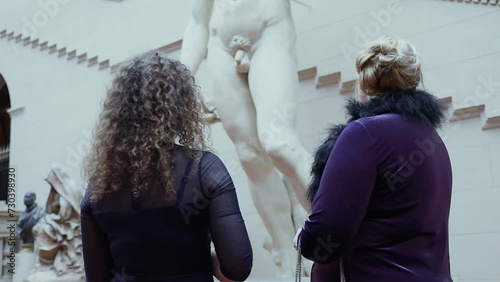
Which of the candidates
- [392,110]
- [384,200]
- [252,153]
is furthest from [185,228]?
[252,153]

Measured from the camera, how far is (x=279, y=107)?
396 centimetres

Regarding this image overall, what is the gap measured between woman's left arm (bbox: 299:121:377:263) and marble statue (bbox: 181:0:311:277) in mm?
2110

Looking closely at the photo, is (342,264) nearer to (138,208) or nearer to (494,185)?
(138,208)

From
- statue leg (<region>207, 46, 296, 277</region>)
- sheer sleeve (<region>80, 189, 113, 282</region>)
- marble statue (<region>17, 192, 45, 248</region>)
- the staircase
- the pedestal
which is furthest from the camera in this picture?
marble statue (<region>17, 192, 45, 248</region>)

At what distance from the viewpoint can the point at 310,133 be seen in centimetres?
654

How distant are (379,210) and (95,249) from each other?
0.73 meters

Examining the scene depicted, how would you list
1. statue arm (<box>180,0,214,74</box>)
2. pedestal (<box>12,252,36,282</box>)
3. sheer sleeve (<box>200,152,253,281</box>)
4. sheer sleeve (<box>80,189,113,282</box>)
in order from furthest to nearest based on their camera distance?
pedestal (<box>12,252,36,282</box>) → statue arm (<box>180,0,214,74</box>) → sheer sleeve (<box>80,189,113,282</box>) → sheer sleeve (<box>200,152,253,281</box>)

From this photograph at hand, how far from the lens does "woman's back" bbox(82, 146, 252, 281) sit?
160 centimetres

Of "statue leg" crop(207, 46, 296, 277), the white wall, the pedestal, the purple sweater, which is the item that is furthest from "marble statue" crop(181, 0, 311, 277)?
the pedestal

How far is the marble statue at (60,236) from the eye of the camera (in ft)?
21.3

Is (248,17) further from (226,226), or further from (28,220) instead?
(28,220)

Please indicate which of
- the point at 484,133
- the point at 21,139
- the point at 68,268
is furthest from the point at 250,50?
the point at 21,139

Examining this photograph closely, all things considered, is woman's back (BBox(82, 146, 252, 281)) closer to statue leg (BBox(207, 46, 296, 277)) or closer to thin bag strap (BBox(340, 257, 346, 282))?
thin bag strap (BBox(340, 257, 346, 282))

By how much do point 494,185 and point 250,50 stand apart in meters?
2.15
